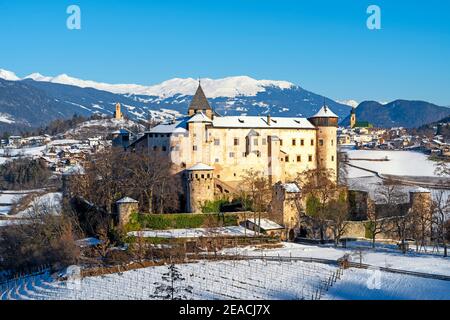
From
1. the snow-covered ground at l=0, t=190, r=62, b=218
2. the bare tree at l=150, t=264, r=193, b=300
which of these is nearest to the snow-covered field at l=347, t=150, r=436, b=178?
the snow-covered ground at l=0, t=190, r=62, b=218

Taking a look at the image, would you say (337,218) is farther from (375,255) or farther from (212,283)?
(212,283)

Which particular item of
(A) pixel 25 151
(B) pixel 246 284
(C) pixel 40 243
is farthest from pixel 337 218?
(A) pixel 25 151

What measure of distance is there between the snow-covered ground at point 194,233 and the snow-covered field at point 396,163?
4332cm

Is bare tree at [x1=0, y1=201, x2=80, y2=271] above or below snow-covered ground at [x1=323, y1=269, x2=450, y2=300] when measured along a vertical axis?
above

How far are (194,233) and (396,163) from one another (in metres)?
70.8

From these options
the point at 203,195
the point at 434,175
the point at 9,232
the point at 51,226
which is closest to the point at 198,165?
the point at 203,195

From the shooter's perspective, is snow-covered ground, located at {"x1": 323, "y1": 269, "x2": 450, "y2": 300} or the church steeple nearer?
snow-covered ground, located at {"x1": 323, "y1": 269, "x2": 450, "y2": 300}

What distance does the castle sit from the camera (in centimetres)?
5178

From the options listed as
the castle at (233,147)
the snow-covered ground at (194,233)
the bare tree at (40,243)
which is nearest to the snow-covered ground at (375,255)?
the snow-covered ground at (194,233)

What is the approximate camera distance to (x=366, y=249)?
149 ft

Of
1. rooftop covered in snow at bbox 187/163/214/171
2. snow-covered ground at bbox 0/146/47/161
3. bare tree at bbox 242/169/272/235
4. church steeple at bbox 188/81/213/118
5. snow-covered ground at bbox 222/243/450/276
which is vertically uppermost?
church steeple at bbox 188/81/213/118

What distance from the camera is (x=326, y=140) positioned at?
57.5 meters

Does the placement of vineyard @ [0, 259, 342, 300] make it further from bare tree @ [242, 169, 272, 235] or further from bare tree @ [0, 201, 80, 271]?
bare tree @ [242, 169, 272, 235]

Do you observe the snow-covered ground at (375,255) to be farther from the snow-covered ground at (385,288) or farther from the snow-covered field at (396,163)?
the snow-covered field at (396,163)
